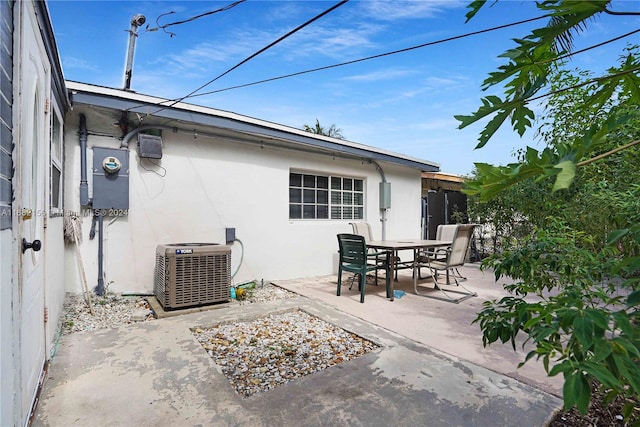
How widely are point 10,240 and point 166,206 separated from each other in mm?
3287

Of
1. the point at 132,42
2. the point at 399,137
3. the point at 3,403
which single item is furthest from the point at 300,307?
the point at 399,137

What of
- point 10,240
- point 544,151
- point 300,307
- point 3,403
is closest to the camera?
point 544,151

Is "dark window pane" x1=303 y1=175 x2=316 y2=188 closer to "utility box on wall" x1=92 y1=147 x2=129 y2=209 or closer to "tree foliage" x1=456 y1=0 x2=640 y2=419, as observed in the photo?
"utility box on wall" x1=92 y1=147 x2=129 y2=209

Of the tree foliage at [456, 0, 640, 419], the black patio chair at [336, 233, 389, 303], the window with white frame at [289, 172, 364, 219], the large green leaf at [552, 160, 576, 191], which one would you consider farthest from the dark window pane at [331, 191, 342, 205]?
the large green leaf at [552, 160, 576, 191]

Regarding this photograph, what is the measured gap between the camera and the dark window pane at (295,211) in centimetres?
588

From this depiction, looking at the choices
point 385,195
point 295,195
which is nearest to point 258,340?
point 295,195

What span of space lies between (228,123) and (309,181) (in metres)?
1.99

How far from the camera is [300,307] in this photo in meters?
3.93

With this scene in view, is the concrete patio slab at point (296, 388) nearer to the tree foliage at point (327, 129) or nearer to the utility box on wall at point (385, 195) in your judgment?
the utility box on wall at point (385, 195)

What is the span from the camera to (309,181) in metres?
6.12

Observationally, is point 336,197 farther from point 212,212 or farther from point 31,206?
point 31,206

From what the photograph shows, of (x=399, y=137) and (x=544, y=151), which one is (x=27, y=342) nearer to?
(x=544, y=151)

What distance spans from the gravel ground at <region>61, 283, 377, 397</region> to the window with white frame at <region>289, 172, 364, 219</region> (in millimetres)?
2351

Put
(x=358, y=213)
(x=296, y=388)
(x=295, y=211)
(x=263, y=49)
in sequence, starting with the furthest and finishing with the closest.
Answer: (x=358, y=213) → (x=295, y=211) → (x=263, y=49) → (x=296, y=388)
